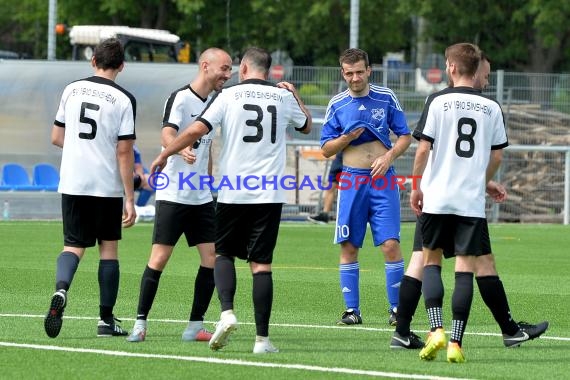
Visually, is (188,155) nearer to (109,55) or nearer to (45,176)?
(109,55)

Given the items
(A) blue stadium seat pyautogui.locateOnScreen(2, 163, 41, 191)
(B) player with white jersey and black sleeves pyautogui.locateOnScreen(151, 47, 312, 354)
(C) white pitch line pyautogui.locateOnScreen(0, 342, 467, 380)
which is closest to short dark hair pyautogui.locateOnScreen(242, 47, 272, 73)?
(B) player with white jersey and black sleeves pyautogui.locateOnScreen(151, 47, 312, 354)

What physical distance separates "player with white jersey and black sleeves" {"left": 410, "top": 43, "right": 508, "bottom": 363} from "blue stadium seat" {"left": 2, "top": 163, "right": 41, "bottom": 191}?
17.8 m

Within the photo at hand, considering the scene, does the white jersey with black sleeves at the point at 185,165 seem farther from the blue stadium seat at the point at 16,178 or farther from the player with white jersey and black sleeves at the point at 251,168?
the blue stadium seat at the point at 16,178

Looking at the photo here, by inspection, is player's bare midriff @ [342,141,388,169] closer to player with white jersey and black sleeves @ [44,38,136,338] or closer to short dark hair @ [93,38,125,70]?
player with white jersey and black sleeves @ [44,38,136,338]

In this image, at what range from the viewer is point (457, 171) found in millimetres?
9297

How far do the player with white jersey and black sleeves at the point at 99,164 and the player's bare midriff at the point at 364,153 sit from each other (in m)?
2.26

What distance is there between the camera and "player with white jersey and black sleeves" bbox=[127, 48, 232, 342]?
10.3 m

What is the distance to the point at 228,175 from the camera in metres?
9.75

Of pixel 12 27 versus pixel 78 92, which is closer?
pixel 78 92

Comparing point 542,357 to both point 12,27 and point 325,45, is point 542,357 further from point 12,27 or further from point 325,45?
point 12,27

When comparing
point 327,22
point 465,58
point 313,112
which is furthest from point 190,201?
point 327,22

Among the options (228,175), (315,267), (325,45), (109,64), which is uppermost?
(325,45)

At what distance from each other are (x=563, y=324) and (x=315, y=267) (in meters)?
5.72

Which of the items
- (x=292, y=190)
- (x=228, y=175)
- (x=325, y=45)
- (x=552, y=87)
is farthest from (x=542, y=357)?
(x=325, y=45)
